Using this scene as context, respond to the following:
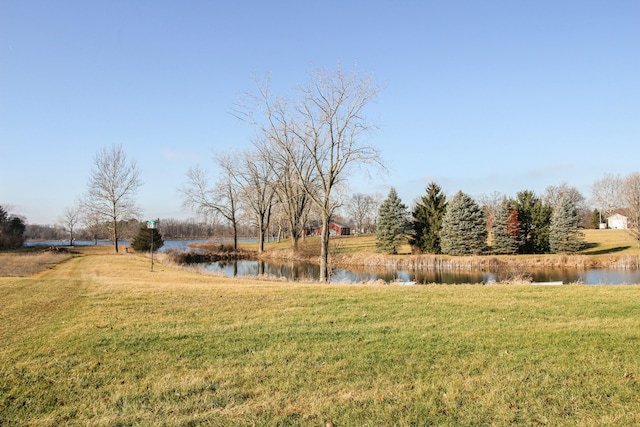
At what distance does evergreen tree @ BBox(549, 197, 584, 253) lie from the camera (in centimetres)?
3459

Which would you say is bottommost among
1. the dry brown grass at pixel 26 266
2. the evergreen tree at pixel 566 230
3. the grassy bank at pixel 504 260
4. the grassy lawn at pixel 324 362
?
the grassy bank at pixel 504 260

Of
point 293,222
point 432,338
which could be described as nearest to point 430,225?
point 293,222

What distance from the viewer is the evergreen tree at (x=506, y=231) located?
3451 centimetres

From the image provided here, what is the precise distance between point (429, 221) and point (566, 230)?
10939 millimetres

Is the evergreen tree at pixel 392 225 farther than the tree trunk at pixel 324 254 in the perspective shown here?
Yes

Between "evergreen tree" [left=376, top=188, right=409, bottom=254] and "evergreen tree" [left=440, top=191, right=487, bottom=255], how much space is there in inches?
179

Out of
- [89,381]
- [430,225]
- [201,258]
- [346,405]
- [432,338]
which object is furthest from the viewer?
[201,258]

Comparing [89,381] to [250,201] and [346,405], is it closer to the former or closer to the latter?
[346,405]

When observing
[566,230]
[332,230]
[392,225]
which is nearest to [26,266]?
[392,225]

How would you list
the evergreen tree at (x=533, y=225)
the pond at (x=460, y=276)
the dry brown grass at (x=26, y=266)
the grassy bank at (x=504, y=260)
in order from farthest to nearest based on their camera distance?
the evergreen tree at (x=533, y=225) < the grassy bank at (x=504, y=260) < the pond at (x=460, y=276) < the dry brown grass at (x=26, y=266)

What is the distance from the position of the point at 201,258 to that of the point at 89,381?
123 ft

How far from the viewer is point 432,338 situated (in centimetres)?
648

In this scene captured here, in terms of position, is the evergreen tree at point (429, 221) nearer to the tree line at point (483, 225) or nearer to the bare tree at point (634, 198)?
the tree line at point (483, 225)

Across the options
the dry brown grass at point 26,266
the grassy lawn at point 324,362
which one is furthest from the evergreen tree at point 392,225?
the grassy lawn at point 324,362
